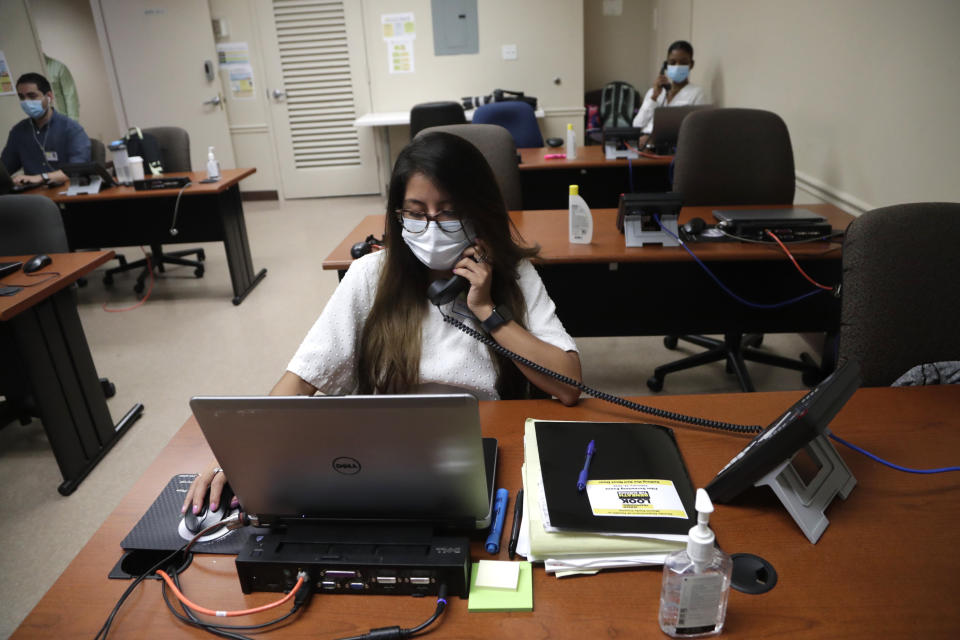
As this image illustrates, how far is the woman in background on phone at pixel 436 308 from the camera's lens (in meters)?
1.21

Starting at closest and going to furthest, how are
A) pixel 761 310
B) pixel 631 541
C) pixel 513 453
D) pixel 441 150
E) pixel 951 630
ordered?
pixel 951 630 → pixel 631 541 → pixel 513 453 → pixel 441 150 → pixel 761 310

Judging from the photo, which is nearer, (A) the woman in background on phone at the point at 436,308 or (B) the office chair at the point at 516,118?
(A) the woman in background on phone at the point at 436,308

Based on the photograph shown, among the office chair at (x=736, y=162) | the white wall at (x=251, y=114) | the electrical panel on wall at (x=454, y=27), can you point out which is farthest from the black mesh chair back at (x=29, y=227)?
the electrical panel on wall at (x=454, y=27)

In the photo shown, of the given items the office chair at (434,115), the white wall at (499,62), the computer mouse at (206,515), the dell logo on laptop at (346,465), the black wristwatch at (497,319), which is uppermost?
the white wall at (499,62)

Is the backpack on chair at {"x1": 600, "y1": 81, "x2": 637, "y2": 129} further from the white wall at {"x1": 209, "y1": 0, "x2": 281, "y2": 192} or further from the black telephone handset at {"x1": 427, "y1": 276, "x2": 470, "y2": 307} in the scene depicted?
the black telephone handset at {"x1": 427, "y1": 276, "x2": 470, "y2": 307}

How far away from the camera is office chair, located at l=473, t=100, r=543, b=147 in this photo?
379 cm

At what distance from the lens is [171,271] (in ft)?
14.5

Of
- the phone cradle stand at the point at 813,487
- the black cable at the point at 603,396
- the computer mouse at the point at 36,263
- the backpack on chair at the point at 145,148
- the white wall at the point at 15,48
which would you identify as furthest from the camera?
the white wall at the point at 15,48

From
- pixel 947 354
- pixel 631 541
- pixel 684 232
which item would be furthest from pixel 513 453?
pixel 684 232

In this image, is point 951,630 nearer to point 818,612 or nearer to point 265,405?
point 818,612

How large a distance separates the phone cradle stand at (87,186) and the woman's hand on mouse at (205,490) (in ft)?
10.5

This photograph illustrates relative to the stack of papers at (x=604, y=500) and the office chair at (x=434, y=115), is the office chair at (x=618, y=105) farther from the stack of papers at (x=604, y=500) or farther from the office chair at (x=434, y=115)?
the stack of papers at (x=604, y=500)

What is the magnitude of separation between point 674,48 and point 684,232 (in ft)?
9.52

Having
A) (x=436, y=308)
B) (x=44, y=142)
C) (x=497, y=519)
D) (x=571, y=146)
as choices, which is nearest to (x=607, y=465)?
(x=497, y=519)
